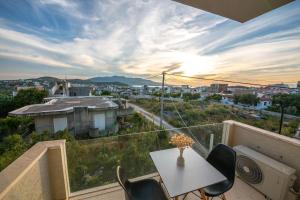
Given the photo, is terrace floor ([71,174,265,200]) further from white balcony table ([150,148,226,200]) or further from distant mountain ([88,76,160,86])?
distant mountain ([88,76,160,86])

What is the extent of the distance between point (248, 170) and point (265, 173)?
9.2 inches

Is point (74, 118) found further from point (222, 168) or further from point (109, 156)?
point (222, 168)

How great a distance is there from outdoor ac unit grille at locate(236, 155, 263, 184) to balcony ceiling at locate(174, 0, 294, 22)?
216 cm

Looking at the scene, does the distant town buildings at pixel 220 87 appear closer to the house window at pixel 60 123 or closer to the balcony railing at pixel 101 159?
the balcony railing at pixel 101 159

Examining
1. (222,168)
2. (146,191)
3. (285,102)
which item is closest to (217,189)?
(222,168)

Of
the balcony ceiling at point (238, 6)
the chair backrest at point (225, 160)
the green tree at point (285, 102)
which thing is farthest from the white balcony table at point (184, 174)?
the green tree at point (285, 102)

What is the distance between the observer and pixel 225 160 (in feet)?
5.70

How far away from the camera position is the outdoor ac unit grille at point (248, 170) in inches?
74.8

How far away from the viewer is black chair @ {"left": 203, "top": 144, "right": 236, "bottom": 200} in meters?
1.49

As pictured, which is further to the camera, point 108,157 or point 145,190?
point 108,157

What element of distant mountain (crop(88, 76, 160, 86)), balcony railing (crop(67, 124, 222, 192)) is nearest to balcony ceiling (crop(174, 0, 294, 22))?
balcony railing (crop(67, 124, 222, 192))

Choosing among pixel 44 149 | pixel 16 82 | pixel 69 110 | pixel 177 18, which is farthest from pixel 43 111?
pixel 177 18

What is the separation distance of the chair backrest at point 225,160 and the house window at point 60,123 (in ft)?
34.8

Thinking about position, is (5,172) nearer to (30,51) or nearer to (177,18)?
(177,18)
